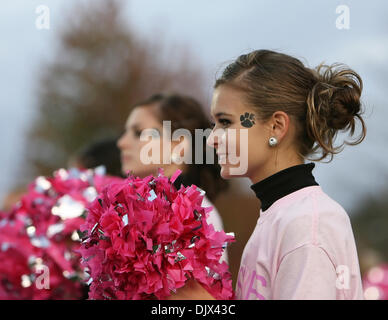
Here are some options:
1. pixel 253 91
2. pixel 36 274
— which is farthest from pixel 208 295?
pixel 36 274

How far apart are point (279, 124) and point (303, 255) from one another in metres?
0.56

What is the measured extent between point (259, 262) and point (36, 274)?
188 centimetres

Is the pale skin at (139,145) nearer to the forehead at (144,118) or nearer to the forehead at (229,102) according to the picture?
the forehead at (144,118)

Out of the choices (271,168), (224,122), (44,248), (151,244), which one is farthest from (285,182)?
(44,248)

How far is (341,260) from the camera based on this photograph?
1.76 m

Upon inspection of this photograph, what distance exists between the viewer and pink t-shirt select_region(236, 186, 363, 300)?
168 cm

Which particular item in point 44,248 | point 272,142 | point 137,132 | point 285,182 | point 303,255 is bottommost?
point 44,248

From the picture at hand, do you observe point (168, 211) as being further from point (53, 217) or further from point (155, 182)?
point (53, 217)

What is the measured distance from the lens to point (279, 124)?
2.06 m

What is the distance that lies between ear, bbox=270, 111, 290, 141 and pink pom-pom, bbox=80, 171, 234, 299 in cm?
38

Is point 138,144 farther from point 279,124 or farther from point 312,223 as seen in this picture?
point 312,223

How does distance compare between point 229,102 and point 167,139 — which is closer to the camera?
point 229,102

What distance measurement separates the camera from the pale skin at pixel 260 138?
2.02 m

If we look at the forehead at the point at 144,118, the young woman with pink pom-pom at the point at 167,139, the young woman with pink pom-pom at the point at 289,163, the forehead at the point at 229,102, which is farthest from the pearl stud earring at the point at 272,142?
the forehead at the point at 144,118
